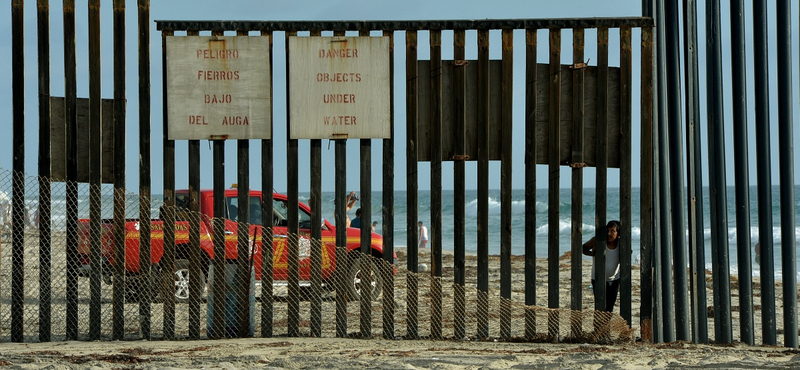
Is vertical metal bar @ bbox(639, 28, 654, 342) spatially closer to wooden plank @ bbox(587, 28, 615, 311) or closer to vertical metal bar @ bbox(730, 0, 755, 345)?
wooden plank @ bbox(587, 28, 615, 311)

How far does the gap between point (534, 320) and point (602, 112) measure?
2.17 m

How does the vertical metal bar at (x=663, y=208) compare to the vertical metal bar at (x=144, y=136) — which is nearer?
the vertical metal bar at (x=144, y=136)

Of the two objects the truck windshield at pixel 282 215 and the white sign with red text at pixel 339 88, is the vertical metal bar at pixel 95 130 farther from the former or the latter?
the truck windshield at pixel 282 215

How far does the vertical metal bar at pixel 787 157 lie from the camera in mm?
8805

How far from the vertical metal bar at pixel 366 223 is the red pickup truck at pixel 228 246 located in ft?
0.41

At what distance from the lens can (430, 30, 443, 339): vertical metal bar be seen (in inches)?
331

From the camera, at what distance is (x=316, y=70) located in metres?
8.46

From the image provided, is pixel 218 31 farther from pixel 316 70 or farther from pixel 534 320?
pixel 534 320

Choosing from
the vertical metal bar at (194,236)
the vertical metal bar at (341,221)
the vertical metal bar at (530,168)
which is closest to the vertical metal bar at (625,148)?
the vertical metal bar at (530,168)

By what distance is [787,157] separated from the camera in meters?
8.87

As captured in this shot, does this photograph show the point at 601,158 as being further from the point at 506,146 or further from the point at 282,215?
the point at 282,215

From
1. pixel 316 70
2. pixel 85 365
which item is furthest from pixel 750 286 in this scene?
pixel 85 365

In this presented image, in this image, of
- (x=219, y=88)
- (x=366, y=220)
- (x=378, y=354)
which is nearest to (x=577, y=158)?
(x=366, y=220)

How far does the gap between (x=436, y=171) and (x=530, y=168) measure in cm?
93
